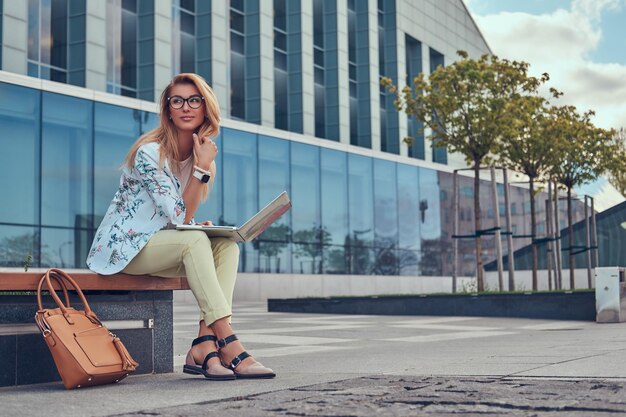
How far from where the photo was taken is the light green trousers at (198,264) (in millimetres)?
4875

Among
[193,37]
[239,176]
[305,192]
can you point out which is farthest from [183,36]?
[305,192]

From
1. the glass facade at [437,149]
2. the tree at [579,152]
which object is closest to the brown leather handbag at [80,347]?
the tree at [579,152]

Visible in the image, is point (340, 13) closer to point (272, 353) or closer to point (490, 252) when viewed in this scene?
point (490, 252)

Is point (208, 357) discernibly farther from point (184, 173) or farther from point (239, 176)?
point (239, 176)

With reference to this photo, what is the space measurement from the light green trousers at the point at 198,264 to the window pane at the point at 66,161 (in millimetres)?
19767

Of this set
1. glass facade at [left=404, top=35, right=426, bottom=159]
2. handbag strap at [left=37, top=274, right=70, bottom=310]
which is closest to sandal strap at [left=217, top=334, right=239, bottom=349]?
handbag strap at [left=37, top=274, right=70, bottom=310]

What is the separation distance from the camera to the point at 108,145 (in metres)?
25.9

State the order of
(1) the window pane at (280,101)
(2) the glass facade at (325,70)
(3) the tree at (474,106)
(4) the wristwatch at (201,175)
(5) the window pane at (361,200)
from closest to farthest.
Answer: (4) the wristwatch at (201,175) → (3) the tree at (474,106) → (5) the window pane at (361,200) → (1) the window pane at (280,101) → (2) the glass facade at (325,70)

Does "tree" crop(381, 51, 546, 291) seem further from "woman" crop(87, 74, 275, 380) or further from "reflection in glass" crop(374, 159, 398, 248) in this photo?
"reflection in glass" crop(374, 159, 398, 248)

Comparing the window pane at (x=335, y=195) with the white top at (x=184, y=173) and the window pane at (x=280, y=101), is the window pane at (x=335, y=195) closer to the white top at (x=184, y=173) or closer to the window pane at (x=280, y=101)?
the window pane at (x=280, y=101)

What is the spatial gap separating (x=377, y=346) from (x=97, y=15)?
21174 millimetres

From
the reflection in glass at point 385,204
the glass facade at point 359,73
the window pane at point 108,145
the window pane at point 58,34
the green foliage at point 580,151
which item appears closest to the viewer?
the green foliage at point 580,151

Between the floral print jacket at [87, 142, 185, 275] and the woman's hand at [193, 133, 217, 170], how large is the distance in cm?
20

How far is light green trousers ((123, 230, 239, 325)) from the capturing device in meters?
4.88
